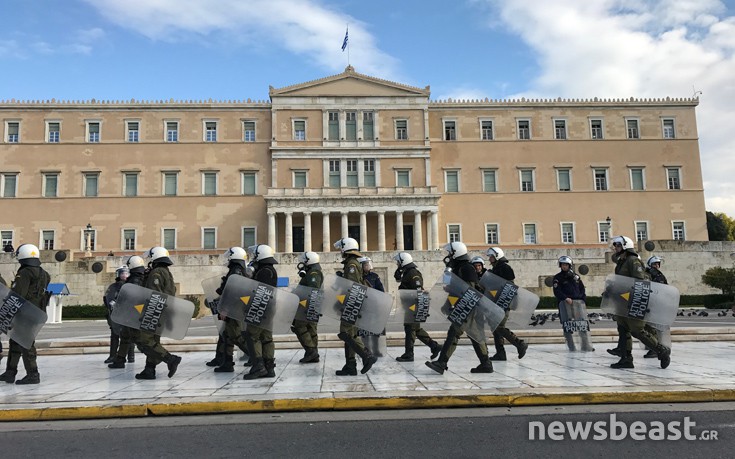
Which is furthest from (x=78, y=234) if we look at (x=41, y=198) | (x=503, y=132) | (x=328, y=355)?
(x=328, y=355)

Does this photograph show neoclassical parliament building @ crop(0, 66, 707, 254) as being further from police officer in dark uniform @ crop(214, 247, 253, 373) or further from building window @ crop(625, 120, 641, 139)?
police officer in dark uniform @ crop(214, 247, 253, 373)

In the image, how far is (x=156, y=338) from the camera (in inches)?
327

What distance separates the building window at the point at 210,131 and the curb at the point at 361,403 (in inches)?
1812

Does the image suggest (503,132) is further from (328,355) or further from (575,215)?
(328,355)

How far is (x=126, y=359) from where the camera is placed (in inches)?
414

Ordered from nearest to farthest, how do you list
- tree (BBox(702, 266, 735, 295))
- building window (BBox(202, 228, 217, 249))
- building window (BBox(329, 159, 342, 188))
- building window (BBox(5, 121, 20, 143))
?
tree (BBox(702, 266, 735, 295)) → building window (BBox(5, 121, 20, 143)) → building window (BBox(202, 228, 217, 249)) → building window (BBox(329, 159, 342, 188))

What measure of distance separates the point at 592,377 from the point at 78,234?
48816 mm

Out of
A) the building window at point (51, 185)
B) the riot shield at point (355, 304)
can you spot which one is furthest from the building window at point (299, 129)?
the riot shield at point (355, 304)

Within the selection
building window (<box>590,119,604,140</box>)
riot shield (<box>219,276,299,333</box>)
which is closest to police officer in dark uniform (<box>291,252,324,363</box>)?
riot shield (<box>219,276,299,333</box>)

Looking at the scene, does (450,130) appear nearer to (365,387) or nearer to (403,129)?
(403,129)

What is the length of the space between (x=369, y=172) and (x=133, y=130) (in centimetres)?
2192

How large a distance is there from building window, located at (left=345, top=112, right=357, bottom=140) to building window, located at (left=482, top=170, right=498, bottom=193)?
501 inches

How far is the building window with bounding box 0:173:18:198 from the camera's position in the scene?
4756 cm

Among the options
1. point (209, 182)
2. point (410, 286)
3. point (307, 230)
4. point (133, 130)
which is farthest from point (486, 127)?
point (410, 286)
